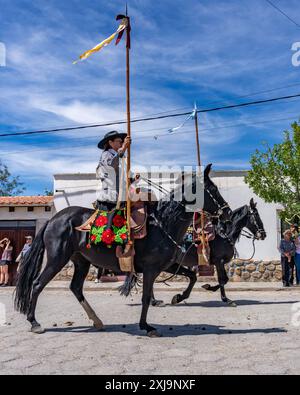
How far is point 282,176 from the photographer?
16.6m

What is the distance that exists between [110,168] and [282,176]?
1097cm

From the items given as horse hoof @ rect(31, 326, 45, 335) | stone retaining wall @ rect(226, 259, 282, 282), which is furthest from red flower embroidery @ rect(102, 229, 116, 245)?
stone retaining wall @ rect(226, 259, 282, 282)

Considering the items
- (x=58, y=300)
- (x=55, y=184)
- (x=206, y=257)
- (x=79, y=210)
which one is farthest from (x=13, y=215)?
(x=79, y=210)

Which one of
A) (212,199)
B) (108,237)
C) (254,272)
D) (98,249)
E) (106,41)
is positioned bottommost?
(254,272)

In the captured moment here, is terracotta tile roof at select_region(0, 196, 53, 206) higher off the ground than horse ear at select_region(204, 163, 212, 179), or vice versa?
terracotta tile roof at select_region(0, 196, 53, 206)

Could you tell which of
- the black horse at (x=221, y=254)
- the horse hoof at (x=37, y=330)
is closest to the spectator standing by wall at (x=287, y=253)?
the black horse at (x=221, y=254)

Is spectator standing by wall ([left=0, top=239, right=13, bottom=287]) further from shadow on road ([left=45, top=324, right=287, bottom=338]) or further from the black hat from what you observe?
the black hat

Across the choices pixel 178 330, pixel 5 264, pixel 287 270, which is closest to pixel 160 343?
pixel 178 330

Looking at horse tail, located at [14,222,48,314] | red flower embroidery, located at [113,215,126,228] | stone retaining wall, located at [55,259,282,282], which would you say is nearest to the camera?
red flower embroidery, located at [113,215,126,228]

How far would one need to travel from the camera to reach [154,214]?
7.01 m

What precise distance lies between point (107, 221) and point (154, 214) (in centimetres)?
71

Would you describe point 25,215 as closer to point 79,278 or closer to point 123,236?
point 79,278

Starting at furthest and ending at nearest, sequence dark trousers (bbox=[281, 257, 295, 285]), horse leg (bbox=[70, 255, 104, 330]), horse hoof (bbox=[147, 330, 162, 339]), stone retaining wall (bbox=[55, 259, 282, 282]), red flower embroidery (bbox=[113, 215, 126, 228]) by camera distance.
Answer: stone retaining wall (bbox=[55, 259, 282, 282])
dark trousers (bbox=[281, 257, 295, 285])
horse leg (bbox=[70, 255, 104, 330])
red flower embroidery (bbox=[113, 215, 126, 228])
horse hoof (bbox=[147, 330, 162, 339])

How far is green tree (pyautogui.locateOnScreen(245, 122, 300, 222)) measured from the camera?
16.1 meters
